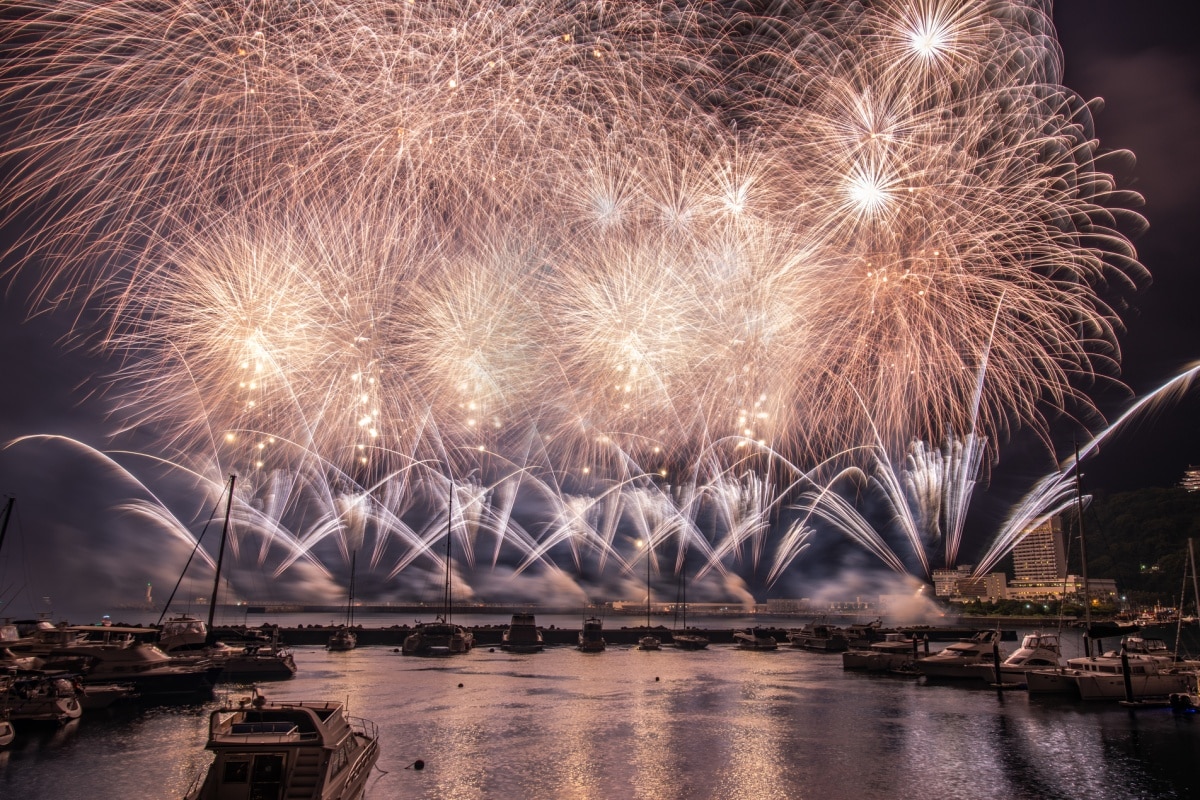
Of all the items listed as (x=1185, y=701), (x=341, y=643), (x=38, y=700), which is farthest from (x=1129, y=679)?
(x=341, y=643)

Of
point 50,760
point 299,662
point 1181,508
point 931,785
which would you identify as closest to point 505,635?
point 299,662

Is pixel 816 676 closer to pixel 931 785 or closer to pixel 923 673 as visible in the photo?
pixel 923 673

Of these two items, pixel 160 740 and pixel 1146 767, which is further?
pixel 160 740

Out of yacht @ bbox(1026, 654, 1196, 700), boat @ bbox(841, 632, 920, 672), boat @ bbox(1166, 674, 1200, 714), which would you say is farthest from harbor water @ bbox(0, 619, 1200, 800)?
boat @ bbox(841, 632, 920, 672)

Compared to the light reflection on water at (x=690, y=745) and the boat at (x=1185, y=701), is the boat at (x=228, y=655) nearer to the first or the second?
the light reflection on water at (x=690, y=745)

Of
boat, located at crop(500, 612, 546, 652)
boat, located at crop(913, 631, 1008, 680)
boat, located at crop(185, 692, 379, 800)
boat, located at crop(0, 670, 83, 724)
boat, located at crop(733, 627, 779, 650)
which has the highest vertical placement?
boat, located at crop(185, 692, 379, 800)

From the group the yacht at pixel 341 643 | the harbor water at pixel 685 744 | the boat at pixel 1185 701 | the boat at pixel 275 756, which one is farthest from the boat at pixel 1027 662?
the yacht at pixel 341 643

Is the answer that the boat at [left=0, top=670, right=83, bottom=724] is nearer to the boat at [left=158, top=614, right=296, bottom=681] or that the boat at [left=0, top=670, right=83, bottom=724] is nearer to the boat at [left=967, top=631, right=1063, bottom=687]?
the boat at [left=158, top=614, right=296, bottom=681]
